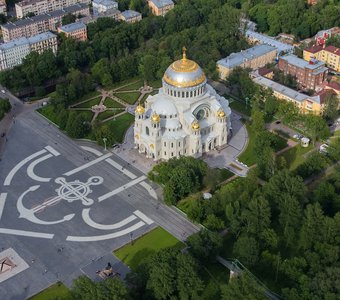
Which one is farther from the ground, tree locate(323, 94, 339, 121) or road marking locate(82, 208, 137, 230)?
tree locate(323, 94, 339, 121)

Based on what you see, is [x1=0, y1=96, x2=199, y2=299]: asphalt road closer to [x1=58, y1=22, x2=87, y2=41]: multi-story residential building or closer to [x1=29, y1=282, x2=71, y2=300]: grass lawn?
[x1=29, y1=282, x2=71, y2=300]: grass lawn

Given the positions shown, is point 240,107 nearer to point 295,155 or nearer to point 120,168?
point 295,155

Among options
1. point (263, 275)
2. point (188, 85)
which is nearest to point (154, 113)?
point (188, 85)

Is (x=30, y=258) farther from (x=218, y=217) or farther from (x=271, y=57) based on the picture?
(x=271, y=57)

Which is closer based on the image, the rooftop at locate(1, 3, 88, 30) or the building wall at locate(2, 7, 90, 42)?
the building wall at locate(2, 7, 90, 42)


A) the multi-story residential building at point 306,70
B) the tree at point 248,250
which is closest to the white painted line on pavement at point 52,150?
the tree at point 248,250

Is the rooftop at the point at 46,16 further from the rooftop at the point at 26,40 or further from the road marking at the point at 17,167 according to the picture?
the road marking at the point at 17,167

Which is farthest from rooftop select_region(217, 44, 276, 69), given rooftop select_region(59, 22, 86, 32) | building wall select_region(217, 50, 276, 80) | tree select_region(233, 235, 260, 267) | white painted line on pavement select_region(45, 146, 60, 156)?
tree select_region(233, 235, 260, 267)

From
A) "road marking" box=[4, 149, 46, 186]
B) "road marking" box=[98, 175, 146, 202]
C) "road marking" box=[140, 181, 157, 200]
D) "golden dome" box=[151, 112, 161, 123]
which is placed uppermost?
"golden dome" box=[151, 112, 161, 123]
